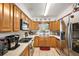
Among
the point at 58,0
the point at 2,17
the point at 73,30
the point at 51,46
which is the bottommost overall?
the point at 51,46

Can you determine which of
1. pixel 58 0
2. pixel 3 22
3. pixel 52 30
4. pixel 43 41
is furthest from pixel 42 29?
pixel 58 0

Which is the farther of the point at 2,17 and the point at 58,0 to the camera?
the point at 2,17

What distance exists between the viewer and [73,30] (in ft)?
7.97

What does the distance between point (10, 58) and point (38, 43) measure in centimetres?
580

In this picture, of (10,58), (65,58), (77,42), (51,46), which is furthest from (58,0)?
(51,46)

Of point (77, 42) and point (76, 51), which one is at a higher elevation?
point (77, 42)

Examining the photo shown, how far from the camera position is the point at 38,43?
6898 millimetres

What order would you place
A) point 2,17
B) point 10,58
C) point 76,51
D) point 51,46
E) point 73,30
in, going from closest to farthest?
point 10,58
point 2,17
point 76,51
point 73,30
point 51,46

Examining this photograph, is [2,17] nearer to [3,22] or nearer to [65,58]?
[3,22]

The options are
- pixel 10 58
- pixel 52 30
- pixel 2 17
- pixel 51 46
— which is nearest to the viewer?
pixel 10 58

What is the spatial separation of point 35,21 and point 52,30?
1.32 meters

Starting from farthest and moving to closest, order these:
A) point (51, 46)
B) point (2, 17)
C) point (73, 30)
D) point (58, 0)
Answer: point (51, 46) → point (73, 30) → point (2, 17) → point (58, 0)

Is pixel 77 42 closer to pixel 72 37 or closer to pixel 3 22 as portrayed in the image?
pixel 72 37

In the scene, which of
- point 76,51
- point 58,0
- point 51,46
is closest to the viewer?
point 58,0
